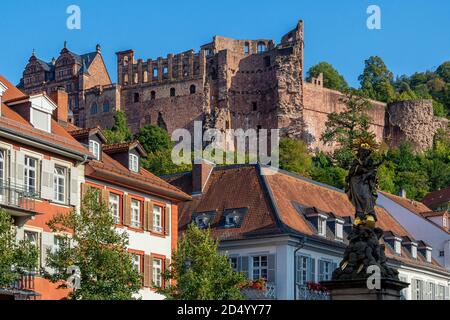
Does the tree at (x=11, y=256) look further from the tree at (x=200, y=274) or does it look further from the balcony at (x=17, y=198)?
the tree at (x=200, y=274)

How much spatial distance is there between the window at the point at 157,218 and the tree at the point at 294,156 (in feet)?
257

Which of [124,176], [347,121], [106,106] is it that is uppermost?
[106,106]

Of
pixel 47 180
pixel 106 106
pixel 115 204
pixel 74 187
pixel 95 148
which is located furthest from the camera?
pixel 106 106

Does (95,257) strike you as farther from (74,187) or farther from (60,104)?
(60,104)

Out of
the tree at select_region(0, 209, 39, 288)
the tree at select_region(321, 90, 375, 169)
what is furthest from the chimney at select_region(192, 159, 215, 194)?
the tree at select_region(321, 90, 375, 169)

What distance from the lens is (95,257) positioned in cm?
3744

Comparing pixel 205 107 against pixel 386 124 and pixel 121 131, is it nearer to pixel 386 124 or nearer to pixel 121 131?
pixel 121 131

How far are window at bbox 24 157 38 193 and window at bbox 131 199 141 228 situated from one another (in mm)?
6524

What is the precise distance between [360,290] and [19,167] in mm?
17294

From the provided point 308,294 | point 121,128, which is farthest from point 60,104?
point 121,128

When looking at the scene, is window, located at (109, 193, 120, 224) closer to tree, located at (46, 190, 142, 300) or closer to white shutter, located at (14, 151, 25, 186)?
white shutter, located at (14, 151, 25, 186)
